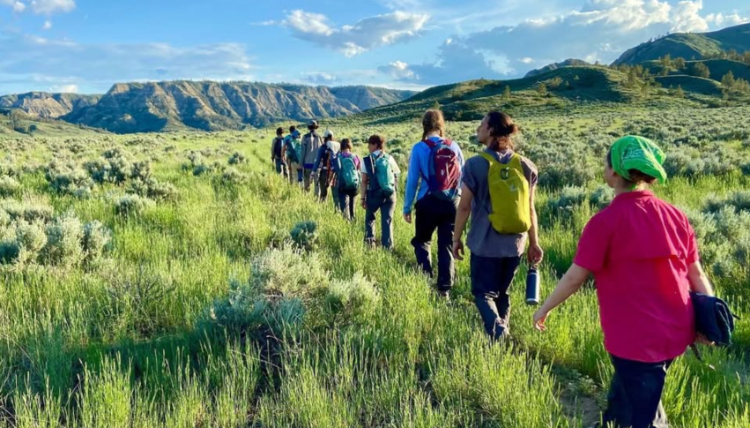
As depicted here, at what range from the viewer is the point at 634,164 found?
254 centimetres

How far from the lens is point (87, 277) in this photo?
512 centimetres

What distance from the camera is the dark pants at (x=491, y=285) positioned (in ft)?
14.1

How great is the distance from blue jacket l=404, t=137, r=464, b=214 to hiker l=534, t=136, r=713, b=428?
304 centimetres

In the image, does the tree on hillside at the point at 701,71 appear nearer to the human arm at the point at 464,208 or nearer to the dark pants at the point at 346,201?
the dark pants at the point at 346,201

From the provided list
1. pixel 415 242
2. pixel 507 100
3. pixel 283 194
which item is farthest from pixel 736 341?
pixel 507 100

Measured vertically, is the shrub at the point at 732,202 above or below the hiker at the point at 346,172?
below

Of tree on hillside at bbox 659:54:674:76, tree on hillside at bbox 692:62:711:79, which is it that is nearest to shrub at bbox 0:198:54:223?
tree on hillside at bbox 692:62:711:79

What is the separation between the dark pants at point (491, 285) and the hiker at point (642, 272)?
1.57 m

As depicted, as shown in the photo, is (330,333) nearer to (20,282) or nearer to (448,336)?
(448,336)

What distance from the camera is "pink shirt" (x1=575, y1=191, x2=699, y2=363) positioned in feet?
8.38

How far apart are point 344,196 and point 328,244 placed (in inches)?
88.0

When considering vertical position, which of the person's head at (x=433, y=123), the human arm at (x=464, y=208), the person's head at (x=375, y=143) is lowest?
the human arm at (x=464, y=208)

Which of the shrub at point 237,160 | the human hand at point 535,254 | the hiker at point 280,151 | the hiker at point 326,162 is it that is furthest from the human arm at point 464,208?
the shrub at point 237,160

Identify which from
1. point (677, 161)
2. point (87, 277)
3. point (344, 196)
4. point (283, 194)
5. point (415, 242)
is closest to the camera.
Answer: point (87, 277)
